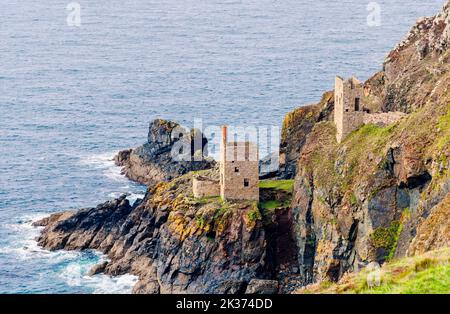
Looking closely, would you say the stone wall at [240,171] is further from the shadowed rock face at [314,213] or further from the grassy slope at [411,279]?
the grassy slope at [411,279]

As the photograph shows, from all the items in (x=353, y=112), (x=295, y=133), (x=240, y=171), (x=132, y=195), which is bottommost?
(x=132, y=195)

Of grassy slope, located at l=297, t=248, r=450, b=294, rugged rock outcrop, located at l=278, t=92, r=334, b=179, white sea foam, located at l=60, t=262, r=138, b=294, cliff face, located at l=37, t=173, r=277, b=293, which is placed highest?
rugged rock outcrop, located at l=278, t=92, r=334, b=179

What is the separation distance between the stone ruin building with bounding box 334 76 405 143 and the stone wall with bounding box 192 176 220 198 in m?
13.4

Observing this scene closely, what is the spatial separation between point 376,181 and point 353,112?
11.1 m

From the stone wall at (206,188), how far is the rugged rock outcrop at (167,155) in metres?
30.2

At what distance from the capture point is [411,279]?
113ft

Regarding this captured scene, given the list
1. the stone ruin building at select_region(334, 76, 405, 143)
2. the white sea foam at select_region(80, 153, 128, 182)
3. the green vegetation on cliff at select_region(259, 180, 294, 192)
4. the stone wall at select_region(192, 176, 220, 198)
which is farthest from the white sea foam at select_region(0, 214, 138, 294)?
the stone ruin building at select_region(334, 76, 405, 143)

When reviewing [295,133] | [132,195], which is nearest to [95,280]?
[295,133]

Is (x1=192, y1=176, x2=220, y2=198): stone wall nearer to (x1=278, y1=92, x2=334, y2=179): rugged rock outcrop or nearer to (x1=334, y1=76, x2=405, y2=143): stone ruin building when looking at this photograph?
(x1=278, y1=92, x2=334, y2=179): rugged rock outcrop

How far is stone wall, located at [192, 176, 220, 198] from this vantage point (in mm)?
102062

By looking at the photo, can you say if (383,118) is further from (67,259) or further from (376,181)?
(67,259)

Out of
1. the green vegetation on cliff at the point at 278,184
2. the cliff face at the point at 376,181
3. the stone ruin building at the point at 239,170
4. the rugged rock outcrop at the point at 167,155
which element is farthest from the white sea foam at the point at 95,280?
the rugged rock outcrop at the point at 167,155
